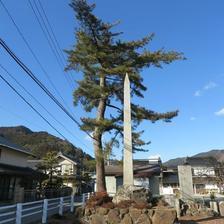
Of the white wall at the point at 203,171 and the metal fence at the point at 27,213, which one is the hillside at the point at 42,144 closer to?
the white wall at the point at 203,171

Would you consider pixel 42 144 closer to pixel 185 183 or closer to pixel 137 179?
pixel 137 179

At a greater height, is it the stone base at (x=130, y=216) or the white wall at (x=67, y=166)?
the white wall at (x=67, y=166)

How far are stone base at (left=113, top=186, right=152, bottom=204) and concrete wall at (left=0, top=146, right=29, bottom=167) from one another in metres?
16.6

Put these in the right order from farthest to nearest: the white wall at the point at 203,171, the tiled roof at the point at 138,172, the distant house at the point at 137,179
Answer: the white wall at the point at 203,171, the distant house at the point at 137,179, the tiled roof at the point at 138,172

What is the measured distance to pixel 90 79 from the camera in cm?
2522

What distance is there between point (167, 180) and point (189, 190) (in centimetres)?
2449

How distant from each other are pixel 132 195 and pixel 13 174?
16.4 m

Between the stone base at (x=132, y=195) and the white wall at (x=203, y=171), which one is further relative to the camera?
the white wall at (x=203, y=171)

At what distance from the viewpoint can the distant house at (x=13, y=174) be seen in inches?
1032

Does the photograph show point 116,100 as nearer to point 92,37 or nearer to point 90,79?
point 90,79

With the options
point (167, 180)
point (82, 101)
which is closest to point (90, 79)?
point (82, 101)

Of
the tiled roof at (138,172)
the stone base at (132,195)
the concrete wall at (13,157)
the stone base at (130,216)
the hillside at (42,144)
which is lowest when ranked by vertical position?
the stone base at (130,216)

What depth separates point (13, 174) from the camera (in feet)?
89.6

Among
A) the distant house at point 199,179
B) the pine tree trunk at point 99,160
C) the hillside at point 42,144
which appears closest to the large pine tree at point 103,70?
the pine tree trunk at point 99,160
